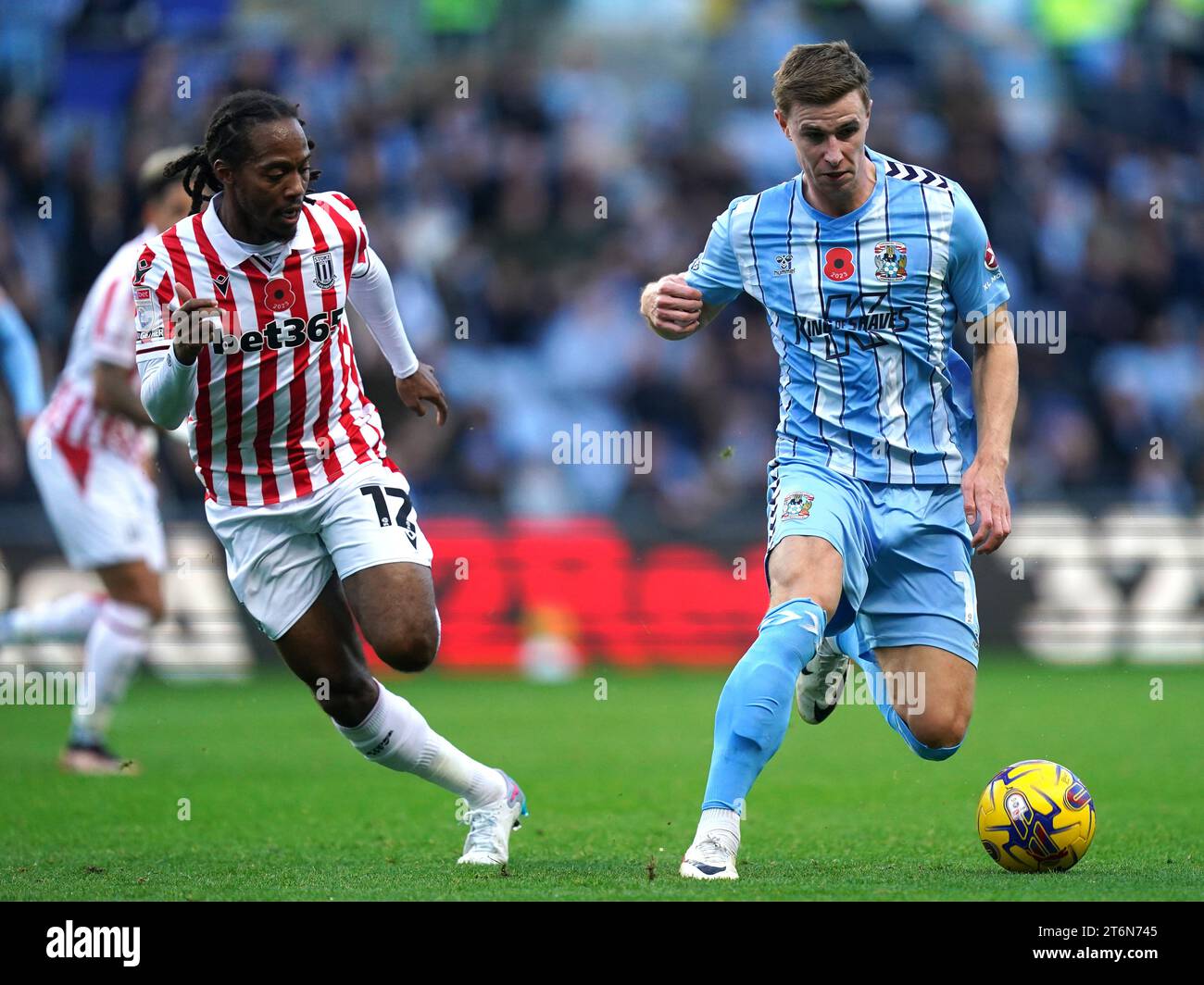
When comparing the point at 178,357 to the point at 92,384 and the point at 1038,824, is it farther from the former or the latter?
the point at 92,384

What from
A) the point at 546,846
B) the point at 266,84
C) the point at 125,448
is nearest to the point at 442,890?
the point at 546,846

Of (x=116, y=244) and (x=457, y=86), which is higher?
(x=457, y=86)

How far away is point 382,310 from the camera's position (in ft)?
20.8

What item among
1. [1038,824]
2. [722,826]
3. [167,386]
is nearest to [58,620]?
[167,386]

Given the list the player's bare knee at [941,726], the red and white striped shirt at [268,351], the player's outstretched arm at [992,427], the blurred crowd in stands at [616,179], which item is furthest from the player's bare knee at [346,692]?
the blurred crowd in stands at [616,179]

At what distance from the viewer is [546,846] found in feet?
20.8

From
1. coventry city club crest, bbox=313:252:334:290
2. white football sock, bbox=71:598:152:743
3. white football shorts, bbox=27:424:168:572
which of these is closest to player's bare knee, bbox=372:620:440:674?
coventry city club crest, bbox=313:252:334:290

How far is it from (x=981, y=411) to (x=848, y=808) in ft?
7.63

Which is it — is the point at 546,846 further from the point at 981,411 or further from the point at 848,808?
the point at 981,411

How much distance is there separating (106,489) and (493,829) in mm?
4262

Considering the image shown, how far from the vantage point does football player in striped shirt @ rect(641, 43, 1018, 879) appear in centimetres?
546

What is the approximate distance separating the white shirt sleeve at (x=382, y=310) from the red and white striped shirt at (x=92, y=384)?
2.85 meters

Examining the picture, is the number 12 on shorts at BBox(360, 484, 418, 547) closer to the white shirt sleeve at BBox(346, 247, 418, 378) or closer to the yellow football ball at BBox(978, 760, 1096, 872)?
the white shirt sleeve at BBox(346, 247, 418, 378)

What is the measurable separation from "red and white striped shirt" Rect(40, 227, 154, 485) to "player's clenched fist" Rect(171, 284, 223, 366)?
3610 mm
